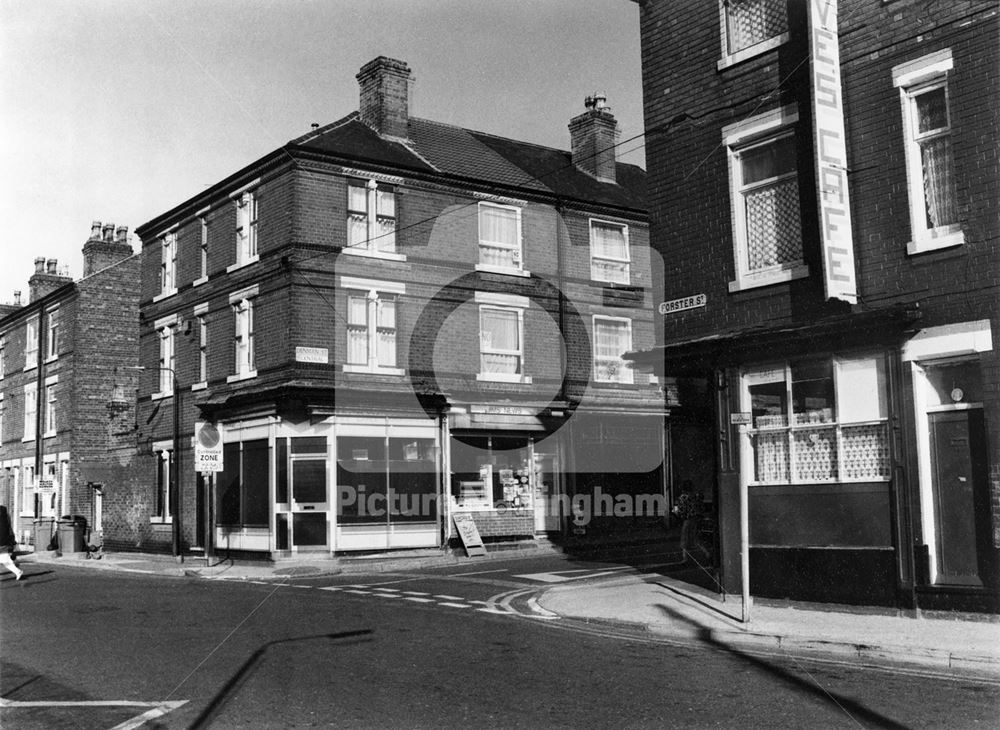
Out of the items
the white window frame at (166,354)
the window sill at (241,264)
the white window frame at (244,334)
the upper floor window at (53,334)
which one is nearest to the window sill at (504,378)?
the white window frame at (244,334)

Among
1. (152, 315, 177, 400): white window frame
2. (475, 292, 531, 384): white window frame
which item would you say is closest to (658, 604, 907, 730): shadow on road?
(475, 292, 531, 384): white window frame

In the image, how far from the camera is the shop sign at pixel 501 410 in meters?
26.7

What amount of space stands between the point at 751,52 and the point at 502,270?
47.6 ft

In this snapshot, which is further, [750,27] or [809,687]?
[750,27]

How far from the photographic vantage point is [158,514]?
98.3 ft

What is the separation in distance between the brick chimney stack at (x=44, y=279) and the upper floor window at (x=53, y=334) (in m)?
4.45

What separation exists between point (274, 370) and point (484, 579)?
29.7 feet

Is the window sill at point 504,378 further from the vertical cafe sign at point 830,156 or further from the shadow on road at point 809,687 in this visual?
the shadow on road at point 809,687

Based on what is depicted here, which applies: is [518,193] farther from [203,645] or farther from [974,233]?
[203,645]

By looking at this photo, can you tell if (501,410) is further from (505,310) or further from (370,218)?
(370,218)

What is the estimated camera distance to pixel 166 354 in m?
30.6

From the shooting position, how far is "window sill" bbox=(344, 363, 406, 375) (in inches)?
992

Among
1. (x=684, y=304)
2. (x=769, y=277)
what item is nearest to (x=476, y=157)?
(x=684, y=304)

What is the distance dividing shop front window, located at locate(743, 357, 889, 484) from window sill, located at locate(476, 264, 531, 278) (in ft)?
47.7
